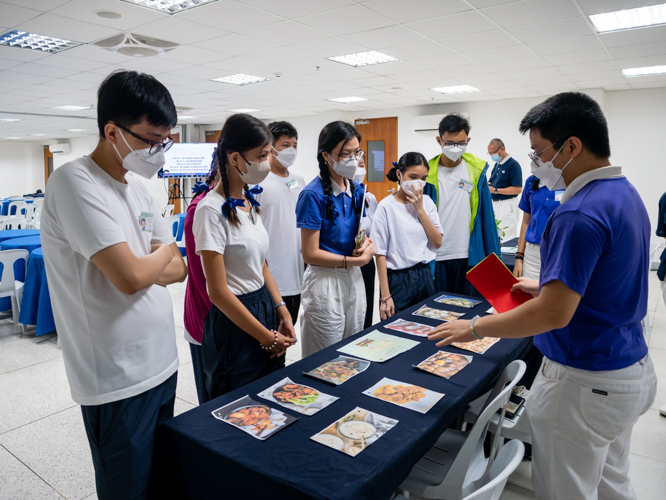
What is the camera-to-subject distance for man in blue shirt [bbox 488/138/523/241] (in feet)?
20.3

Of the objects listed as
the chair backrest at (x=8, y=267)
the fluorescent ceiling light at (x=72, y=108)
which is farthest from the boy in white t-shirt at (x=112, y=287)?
the fluorescent ceiling light at (x=72, y=108)

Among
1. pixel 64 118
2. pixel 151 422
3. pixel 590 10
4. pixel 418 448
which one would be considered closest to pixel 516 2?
pixel 590 10

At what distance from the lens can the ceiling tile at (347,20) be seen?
13.9ft

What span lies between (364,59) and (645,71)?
4.23 meters

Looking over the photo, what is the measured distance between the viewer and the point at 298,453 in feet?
3.77

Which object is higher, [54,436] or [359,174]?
[359,174]

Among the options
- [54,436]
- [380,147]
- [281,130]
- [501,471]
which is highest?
[380,147]

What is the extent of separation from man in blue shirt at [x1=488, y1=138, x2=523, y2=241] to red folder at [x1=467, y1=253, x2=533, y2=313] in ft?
15.0

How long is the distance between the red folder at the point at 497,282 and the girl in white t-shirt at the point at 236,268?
76 centimetres

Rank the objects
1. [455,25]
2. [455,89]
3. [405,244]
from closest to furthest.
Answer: [405,244] → [455,25] → [455,89]

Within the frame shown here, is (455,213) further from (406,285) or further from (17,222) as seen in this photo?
(17,222)

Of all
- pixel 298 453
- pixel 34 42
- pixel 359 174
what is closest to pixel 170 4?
pixel 34 42

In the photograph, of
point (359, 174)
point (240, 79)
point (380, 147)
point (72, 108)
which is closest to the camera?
point (359, 174)

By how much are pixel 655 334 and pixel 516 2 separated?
329 cm
